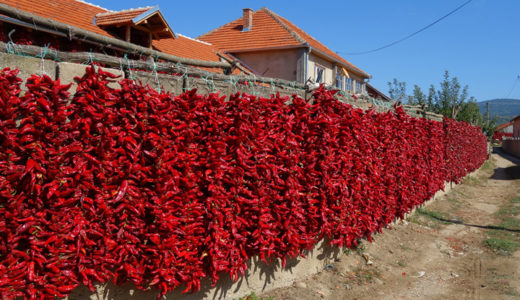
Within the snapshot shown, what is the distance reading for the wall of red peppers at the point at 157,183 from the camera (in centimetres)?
257

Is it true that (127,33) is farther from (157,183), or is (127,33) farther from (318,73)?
(318,73)

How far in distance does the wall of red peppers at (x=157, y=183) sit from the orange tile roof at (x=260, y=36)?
555 inches

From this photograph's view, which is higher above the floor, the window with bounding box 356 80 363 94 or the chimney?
the chimney

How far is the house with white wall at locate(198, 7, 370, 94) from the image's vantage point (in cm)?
1852

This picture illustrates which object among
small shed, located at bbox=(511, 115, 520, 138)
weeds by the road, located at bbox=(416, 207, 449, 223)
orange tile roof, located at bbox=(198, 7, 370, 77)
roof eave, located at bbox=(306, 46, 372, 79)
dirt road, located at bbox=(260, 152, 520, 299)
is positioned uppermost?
orange tile roof, located at bbox=(198, 7, 370, 77)

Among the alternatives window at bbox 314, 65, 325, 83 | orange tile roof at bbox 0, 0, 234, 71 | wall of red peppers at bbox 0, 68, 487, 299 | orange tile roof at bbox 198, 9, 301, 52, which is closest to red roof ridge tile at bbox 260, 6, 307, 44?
orange tile roof at bbox 198, 9, 301, 52

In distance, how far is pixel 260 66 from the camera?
64.1 feet

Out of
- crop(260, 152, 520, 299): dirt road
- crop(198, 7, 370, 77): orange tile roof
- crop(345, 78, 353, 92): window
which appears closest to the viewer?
crop(260, 152, 520, 299): dirt road

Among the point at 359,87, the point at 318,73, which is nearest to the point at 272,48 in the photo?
the point at 318,73

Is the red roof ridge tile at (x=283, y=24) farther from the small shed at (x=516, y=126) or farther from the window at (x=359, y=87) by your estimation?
the small shed at (x=516, y=126)

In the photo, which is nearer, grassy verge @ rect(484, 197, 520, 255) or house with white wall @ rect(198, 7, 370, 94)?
grassy verge @ rect(484, 197, 520, 255)

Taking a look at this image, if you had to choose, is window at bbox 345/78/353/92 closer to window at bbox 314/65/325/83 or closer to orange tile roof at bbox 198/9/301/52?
window at bbox 314/65/325/83

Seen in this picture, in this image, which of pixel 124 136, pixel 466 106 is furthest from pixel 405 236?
pixel 466 106

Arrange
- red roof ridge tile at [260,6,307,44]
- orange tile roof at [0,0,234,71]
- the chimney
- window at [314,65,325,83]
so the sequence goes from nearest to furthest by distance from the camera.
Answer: orange tile roof at [0,0,234,71] < red roof ridge tile at [260,6,307,44] < window at [314,65,325,83] < the chimney
